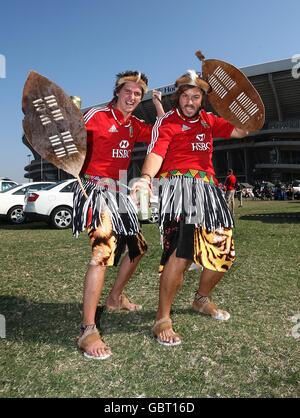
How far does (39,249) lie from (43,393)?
18.7 feet

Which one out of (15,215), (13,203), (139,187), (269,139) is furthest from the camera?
(269,139)

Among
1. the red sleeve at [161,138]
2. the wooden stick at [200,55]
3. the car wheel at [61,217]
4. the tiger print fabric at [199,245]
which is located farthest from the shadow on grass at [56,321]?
the car wheel at [61,217]

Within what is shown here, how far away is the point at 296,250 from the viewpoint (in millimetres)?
6965

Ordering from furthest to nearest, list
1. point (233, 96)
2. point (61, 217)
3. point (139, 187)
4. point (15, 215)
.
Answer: point (15, 215), point (61, 217), point (233, 96), point (139, 187)

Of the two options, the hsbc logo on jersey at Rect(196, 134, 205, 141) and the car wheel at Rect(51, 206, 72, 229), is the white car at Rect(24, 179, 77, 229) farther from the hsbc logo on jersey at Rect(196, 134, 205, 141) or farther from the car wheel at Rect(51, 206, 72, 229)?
the hsbc logo on jersey at Rect(196, 134, 205, 141)

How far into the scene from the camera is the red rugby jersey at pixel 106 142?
3.13 m

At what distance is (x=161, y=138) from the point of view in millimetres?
3059

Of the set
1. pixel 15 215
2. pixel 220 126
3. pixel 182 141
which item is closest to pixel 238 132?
pixel 220 126

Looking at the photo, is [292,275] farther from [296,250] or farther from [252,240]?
[252,240]

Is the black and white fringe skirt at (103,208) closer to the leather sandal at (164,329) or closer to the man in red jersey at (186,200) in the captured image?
the man in red jersey at (186,200)

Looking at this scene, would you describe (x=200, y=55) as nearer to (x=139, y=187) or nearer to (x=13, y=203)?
Answer: (x=139, y=187)

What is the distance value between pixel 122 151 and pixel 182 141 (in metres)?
0.48


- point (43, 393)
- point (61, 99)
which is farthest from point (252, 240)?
point (43, 393)

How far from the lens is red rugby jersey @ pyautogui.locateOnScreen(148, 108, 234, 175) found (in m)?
3.08
